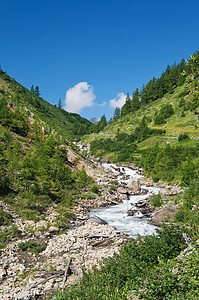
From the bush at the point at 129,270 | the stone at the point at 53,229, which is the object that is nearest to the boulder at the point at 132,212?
the stone at the point at 53,229

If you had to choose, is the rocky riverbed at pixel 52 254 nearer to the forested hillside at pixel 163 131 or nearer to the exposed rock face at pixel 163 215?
the exposed rock face at pixel 163 215

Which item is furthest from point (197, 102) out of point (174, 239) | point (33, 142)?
point (33, 142)

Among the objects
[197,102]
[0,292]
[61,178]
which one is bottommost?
[0,292]

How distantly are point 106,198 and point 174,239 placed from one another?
25220 millimetres

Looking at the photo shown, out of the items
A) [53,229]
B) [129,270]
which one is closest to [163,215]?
[53,229]

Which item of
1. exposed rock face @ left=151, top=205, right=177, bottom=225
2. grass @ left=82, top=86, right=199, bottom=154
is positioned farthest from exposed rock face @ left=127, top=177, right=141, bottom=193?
grass @ left=82, top=86, right=199, bottom=154

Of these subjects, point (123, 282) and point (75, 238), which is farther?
point (75, 238)

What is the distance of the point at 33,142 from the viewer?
49250 mm

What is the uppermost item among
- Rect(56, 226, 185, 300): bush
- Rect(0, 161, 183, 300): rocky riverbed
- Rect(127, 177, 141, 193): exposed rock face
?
Rect(127, 177, 141, 193): exposed rock face

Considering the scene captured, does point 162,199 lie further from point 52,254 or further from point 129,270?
point 129,270

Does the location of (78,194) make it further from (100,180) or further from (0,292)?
(0,292)

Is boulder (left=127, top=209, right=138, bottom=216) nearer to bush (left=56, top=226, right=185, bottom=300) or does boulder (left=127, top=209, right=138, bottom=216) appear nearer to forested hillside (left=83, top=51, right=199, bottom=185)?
forested hillside (left=83, top=51, right=199, bottom=185)

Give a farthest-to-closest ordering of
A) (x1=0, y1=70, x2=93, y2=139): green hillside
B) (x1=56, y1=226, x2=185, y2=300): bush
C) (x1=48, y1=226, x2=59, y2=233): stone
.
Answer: (x1=0, y1=70, x2=93, y2=139): green hillside < (x1=48, y1=226, x2=59, y2=233): stone < (x1=56, y1=226, x2=185, y2=300): bush

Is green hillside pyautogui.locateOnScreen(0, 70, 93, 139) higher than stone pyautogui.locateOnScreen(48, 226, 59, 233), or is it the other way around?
green hillside pyautogui.locateOnScreen(0, 70, 93, 139)
